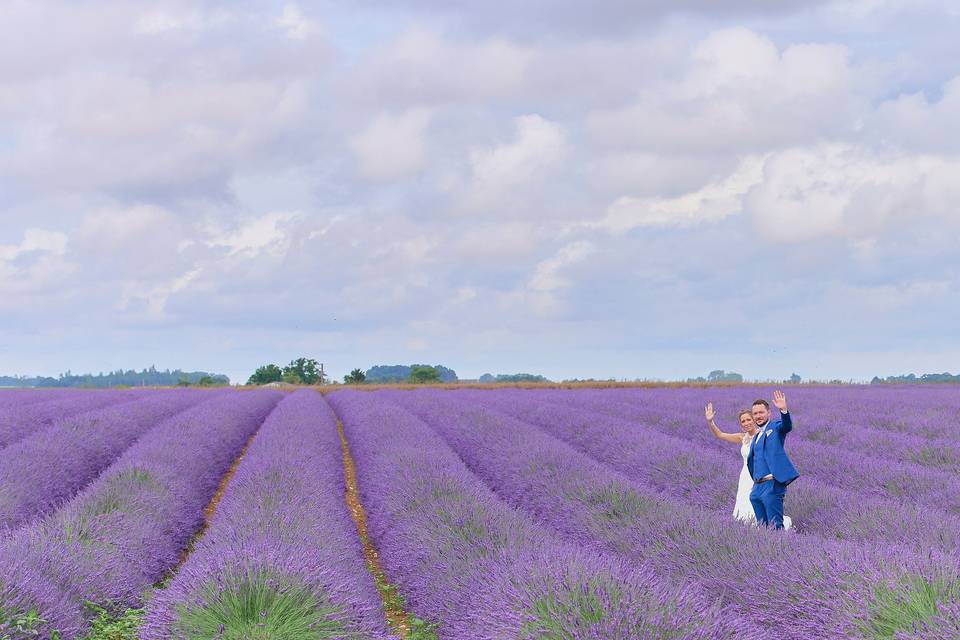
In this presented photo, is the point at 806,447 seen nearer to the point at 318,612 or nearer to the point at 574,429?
the point at 574,429

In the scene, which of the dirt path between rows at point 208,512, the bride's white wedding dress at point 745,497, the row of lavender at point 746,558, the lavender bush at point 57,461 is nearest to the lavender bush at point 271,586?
the dirt path between rows at point 208,512

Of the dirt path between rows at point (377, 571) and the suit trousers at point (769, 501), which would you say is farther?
the suit trousers at point (769, 501)

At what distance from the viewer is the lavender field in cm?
369

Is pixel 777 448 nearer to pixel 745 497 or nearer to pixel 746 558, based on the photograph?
pixel 745 497

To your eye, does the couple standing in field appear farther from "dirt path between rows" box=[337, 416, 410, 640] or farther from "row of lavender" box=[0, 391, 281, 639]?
"row of lavender" box=[0, 391, 281, 639]

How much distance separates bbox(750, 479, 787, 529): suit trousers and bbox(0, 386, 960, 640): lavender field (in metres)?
0.36

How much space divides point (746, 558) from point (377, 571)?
313cm

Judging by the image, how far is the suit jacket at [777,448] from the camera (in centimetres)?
607

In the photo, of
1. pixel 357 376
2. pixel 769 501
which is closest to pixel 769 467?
pixel 769 501

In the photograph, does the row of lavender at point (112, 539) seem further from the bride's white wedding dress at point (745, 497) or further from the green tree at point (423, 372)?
the green tree at point (423, 372)

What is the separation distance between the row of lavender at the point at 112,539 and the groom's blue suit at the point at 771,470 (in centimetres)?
450

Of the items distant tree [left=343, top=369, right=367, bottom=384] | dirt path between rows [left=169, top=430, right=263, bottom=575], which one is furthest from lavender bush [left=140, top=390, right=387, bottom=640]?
distant tree [left=343, top=369, right=367, bottom=384]

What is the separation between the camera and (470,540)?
5316 mm

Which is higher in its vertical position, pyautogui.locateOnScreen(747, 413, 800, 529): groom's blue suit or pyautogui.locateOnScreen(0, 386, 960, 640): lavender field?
pyautogui.locateOnScreen(747, 413, 800, 529): groom's blue suit
